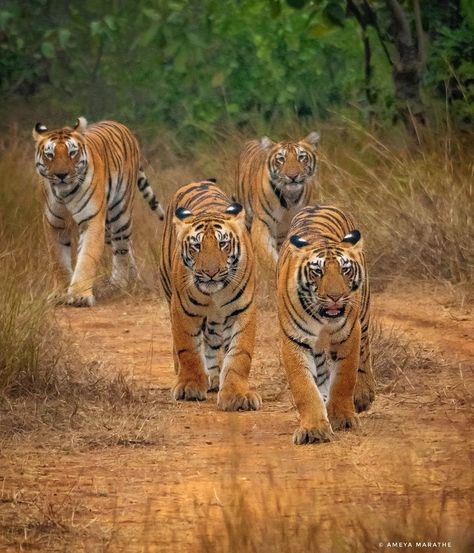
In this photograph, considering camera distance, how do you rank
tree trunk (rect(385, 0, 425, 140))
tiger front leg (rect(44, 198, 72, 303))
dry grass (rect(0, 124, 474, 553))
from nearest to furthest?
dry grass (rect(0, 124, 474, 553))
tiger front leg (rect(44, 198, 72, 303))
tree trunk (rect(385, 0, 425, 140))

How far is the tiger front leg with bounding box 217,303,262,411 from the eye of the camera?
671 cm

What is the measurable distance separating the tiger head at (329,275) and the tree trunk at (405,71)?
567 cm

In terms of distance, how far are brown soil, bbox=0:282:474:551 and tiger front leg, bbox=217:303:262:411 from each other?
0.20 feet

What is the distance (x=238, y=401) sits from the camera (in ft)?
21.9

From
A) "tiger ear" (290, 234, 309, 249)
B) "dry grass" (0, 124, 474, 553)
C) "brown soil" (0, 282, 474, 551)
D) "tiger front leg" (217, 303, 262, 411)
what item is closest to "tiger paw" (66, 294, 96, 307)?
"dry grass" (0, 124, 474, 553)

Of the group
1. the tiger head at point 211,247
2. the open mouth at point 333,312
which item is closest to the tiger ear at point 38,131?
the tiger head at point 211,247

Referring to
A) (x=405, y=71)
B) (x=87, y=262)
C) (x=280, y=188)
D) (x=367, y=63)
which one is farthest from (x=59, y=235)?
Result: (x=367, y=63)

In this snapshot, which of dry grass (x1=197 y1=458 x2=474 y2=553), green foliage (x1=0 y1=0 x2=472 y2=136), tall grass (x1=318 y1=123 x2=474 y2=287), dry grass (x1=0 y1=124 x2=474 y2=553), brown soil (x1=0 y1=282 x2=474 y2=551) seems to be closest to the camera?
dry grass (x1=197 y1=458 x2=474 y2=553)

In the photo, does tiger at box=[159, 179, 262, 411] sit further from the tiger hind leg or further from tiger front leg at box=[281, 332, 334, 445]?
the tiger hind leg

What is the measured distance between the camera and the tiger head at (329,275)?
597 cm

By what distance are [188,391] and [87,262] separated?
3.48m

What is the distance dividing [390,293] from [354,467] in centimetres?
424

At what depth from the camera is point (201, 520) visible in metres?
4.80

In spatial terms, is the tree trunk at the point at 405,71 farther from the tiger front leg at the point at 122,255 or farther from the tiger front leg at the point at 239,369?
the tiger front leg at the point at 239,369
